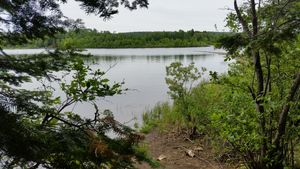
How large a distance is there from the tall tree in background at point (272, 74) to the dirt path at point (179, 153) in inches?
87.1

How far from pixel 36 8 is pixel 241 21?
120 inches

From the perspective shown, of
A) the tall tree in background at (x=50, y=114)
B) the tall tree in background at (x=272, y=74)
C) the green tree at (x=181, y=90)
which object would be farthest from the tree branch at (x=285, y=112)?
the green tree at (x=181, y=90)

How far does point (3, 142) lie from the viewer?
2254 mm

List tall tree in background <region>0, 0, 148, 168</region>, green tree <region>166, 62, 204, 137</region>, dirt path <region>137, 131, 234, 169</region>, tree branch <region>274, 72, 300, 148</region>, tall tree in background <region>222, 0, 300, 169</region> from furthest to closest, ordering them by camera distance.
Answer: green tree <region>166, 62, 204, 137</region>, dirt path <region>137, 131, 234, 169</region>, tree branch <region>274, 72, 300, 148</region>, tall tree in background <region>222, 0, 300, 169</region>, tall tree in background <region>0, 0, 148, 168</region>

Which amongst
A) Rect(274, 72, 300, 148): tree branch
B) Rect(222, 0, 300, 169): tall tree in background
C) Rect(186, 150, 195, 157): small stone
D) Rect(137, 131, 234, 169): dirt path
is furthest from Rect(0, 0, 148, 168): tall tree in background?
Rect(186, 150, 195, 157): small stone

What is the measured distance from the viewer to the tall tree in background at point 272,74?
435 centimetres

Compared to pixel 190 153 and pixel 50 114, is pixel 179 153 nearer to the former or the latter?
pixel 190 153

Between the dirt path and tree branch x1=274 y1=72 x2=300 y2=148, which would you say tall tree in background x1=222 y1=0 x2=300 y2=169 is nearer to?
tree branch x1=274 y1=72 x2=300 y2=148

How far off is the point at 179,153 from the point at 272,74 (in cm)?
405

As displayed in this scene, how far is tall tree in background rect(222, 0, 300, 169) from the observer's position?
4.35 metres

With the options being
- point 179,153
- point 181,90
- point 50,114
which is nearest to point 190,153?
point 179,153

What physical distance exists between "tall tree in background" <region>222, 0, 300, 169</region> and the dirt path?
2212 millimetres

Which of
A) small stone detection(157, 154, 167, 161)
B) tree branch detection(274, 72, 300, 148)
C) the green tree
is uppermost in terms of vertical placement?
tree branch detection(274, 72, 300, 148)

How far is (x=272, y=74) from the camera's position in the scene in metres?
5.77
